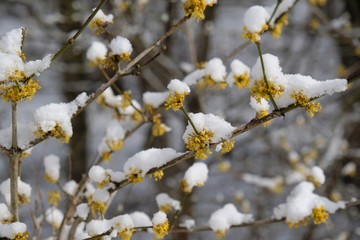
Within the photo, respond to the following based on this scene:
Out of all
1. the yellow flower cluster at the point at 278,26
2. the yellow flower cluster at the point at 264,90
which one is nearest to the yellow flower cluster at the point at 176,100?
the yellow flower cluster at the point at 264,90

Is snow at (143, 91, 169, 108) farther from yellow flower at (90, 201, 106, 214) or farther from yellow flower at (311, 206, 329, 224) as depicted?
yellow flower at (311, 206, 329, 224)

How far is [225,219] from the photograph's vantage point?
1783mm

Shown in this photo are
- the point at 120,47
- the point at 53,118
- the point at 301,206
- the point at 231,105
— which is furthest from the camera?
the point at 231,105

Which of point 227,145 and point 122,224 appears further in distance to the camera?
point 122,224

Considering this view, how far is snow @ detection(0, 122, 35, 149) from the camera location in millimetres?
1331

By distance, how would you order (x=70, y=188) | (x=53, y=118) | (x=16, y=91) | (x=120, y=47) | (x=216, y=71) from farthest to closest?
(x=70, y=188)
(x=216, y=71)
(x=120, y=47)
(x=53, y=118)
(x=16, y=91)

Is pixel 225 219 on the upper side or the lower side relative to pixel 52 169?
lower

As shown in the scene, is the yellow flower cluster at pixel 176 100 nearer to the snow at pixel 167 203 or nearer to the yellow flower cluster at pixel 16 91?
the yellow flower cluster at pixel 16 91

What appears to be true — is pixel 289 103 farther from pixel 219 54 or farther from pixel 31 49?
pixel 31 49

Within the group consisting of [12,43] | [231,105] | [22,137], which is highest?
[231,105]

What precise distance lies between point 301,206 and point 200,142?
25.2 inches

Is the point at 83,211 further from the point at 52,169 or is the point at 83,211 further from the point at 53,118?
the point at 53,118

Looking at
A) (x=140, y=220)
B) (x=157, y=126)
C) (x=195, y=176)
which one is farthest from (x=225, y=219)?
(x=157, y=126)

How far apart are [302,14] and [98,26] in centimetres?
748
